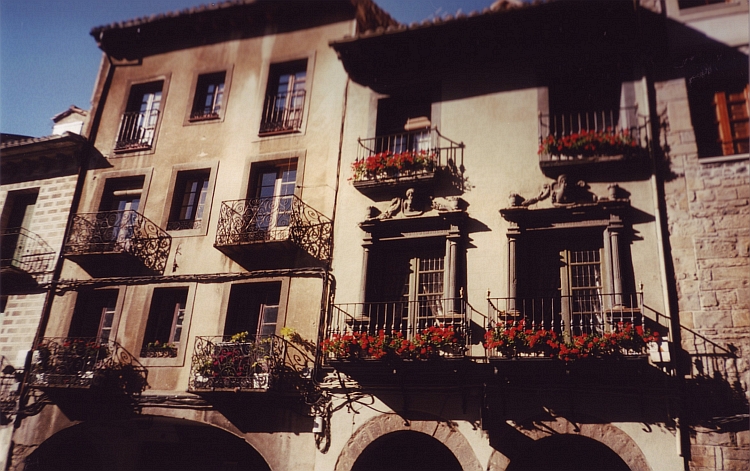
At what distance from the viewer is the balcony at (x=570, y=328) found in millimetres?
9938

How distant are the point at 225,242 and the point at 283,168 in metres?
2.43

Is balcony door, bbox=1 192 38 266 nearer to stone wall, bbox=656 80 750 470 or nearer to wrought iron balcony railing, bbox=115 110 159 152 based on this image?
wrought iron balcony railing, bbox=115 110 159 152

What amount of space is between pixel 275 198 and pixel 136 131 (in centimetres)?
492

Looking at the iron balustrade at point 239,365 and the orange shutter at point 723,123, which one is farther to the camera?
the iron balustrade at point 239,365

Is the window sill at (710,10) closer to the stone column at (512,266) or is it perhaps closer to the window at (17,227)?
the stone column at (512,266)

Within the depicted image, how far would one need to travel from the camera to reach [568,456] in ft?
36.4

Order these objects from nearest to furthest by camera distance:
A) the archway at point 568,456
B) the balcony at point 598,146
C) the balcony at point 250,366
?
the archway at point 568,456 < the balcony at point 598,146 < the balcony at point 250,366

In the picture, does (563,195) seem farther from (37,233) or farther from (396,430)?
(37,233)

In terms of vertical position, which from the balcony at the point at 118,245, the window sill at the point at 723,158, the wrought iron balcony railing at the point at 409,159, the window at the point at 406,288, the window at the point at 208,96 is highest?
the window at the point at 208,96

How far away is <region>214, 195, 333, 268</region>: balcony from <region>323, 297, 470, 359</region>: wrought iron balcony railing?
1501 mm

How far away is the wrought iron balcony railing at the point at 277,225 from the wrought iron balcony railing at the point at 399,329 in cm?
156

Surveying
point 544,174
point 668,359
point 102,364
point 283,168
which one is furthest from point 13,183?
point 668,359

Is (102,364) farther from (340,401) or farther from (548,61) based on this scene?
(548,61)

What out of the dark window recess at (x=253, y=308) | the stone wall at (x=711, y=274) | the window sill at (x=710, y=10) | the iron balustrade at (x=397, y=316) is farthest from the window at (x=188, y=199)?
the window sill at (x=710, y=10)
